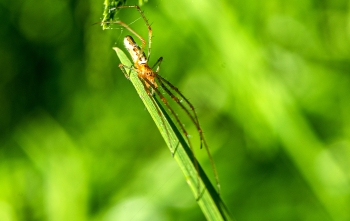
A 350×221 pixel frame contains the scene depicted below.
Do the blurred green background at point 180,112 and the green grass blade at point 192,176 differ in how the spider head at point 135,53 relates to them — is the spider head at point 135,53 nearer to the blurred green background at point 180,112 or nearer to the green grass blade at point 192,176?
the blurred green background at point 180,112

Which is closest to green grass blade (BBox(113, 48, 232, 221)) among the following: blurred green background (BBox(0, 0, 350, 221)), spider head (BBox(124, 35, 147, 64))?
spider head (BBox(124, 35, 147, 64))

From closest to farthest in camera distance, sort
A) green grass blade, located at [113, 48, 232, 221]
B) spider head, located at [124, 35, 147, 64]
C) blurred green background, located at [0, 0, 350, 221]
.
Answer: green grass blade, located at [113, 48, 232, 221] → spider head, located at [124, 35, 147, 64] → blurred green background, located at [0, 0, 350, 221]

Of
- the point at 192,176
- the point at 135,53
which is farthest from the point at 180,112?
the point at 192,176

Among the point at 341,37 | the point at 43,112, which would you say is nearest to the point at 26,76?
the point at 43,112

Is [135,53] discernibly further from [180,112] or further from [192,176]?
[192,176]

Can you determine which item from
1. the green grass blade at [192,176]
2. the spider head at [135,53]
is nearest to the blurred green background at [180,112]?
the spider head at [135,53]

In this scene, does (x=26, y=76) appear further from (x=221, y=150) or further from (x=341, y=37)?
(x=341, y=37)

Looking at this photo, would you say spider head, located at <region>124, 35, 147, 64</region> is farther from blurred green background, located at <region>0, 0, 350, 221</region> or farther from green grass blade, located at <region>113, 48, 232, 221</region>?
green grass blade, located at <region>113, 48, 232, 221</region>

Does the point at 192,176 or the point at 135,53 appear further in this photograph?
the point at 135,53
